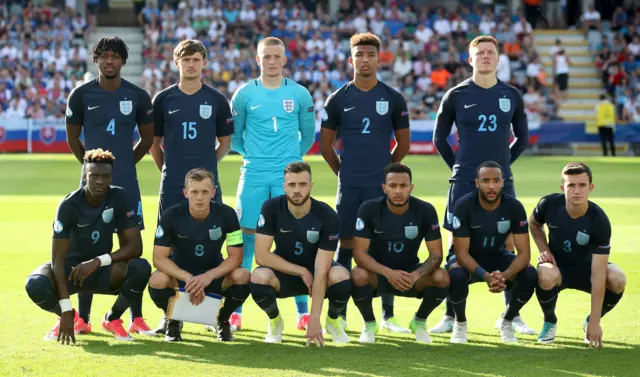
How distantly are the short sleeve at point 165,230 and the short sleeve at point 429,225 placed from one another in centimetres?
188

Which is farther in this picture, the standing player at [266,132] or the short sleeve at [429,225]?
the standing player at [266,132]

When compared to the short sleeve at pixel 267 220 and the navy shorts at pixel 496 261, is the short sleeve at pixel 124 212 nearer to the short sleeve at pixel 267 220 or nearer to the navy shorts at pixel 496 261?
the short sleeve at pixel 267 220

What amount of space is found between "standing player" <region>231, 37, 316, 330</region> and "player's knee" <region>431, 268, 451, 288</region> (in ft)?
4.04

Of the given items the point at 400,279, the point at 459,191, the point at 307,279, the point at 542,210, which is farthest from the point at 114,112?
the point at 542,210

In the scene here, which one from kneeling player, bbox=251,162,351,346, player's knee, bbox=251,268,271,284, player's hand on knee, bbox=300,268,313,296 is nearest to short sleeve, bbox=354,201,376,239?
kneeling player, bbox=251,162,351,346

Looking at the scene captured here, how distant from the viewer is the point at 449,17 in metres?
34.5

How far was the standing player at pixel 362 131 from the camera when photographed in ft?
27.5

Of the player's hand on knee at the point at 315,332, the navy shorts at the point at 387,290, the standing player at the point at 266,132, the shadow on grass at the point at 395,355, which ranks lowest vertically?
the shadow on grass at the point at 395,355

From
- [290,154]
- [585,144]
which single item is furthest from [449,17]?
[290,154]

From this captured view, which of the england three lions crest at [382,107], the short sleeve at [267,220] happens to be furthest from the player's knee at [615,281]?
the short sleeve at [267,220]

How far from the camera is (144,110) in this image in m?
8.30

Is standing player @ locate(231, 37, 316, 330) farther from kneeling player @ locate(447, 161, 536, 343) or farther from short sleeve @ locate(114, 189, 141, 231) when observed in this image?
kneeling player @ locate(447, 161, 536, 343)

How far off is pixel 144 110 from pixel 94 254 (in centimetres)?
125

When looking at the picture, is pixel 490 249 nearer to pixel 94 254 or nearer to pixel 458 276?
pixel 458 276
